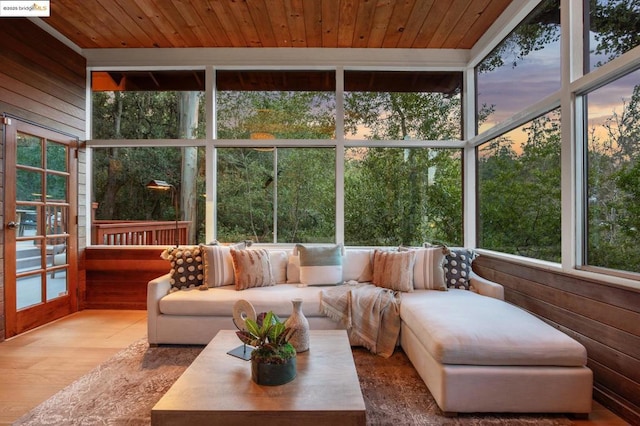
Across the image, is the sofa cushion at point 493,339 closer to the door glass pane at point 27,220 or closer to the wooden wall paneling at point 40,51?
the door glass pane at point 27,220

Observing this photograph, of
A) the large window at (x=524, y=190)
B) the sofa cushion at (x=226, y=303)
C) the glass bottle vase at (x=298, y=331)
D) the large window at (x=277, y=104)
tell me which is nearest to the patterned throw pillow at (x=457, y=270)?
the large window at (x=524, y=190)

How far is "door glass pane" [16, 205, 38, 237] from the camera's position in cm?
331

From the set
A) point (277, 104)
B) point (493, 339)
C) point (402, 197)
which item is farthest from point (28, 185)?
point (493, 339)

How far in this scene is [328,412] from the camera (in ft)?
4.70

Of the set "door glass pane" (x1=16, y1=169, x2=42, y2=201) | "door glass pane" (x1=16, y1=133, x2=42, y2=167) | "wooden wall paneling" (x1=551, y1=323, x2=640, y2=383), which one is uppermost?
"door glass pane" (x1=16, y1=133, x2=42, y2=167)

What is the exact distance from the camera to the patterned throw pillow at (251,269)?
324 centimetres

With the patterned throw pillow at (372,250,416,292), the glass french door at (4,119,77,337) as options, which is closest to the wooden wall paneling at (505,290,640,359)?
the patterned throw pillow at (372,250,416,292)

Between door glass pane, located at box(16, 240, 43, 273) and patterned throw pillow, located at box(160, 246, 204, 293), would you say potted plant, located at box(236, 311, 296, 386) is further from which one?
door glass pane, located at box(16, 240, 43, 273)

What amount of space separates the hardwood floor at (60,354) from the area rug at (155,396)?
0.13m

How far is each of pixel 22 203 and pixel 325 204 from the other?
3042mm

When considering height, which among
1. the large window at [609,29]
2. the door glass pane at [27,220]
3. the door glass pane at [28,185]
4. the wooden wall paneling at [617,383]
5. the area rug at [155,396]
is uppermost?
the large window at [609,29]

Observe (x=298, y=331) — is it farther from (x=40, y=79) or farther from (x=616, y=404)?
(x=40, y=79)

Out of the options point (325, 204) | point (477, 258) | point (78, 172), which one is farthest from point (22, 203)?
point (477, 258)

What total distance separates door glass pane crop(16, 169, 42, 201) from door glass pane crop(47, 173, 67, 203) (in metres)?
0.12
